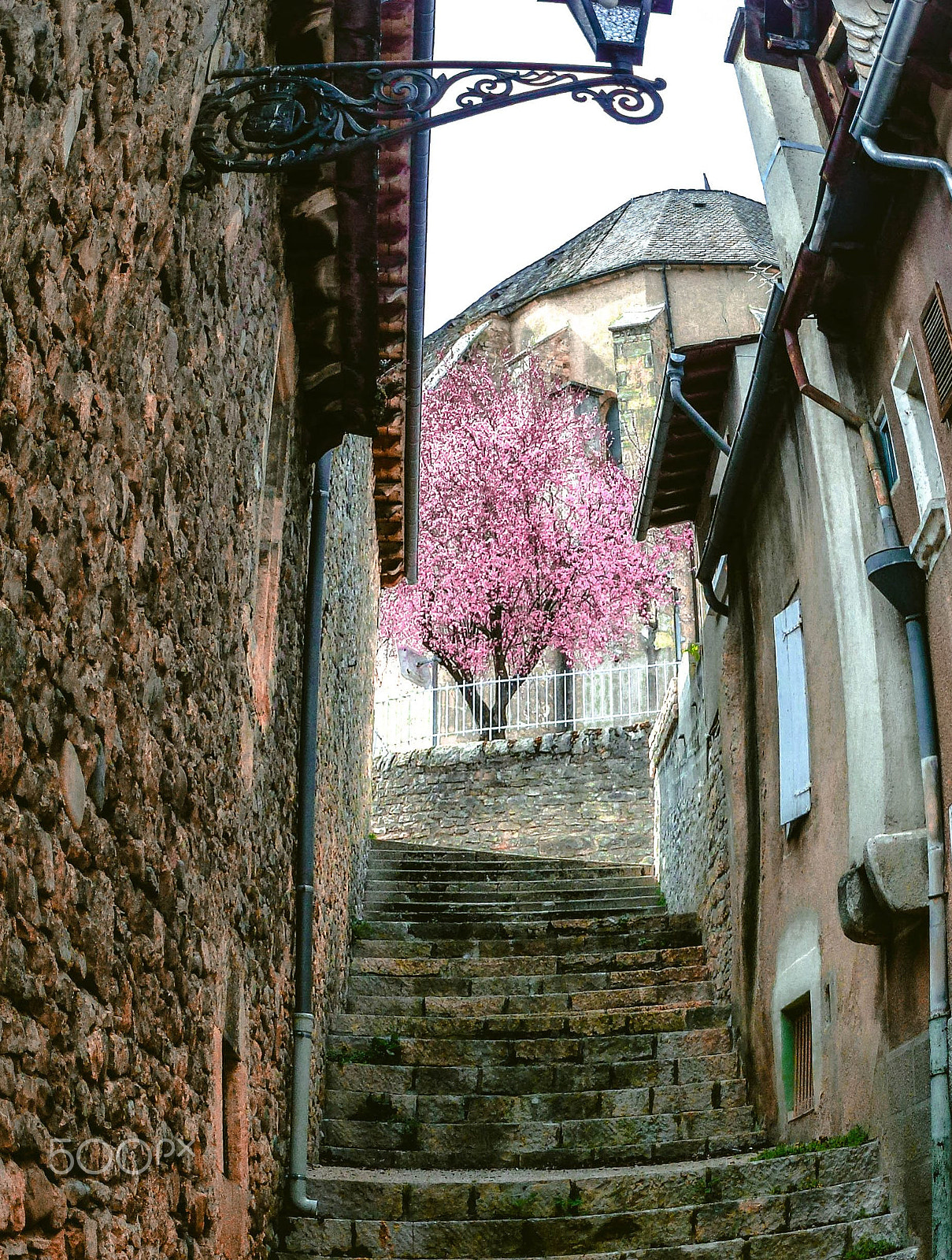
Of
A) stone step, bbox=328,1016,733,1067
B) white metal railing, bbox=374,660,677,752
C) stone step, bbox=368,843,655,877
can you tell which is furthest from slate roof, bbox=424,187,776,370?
stone step, bbox=328,1016,733,1067

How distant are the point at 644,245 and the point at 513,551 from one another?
9.57 meters

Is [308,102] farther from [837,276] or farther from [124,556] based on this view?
[837,276]

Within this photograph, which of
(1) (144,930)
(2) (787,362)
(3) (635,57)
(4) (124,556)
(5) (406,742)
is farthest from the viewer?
(5) (406,742)

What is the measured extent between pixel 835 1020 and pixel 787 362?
11.4 feet

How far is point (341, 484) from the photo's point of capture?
364 inches

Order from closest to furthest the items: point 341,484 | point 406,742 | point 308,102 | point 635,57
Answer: point 635,57
point 308,102
point 341,484
point 406,742

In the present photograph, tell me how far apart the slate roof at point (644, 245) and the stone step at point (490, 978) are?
21214mm

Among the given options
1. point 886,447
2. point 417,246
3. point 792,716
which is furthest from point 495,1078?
point 417,246

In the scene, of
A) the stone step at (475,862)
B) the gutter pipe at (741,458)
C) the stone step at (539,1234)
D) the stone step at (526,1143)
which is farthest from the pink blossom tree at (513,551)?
the stone step at (539,1234)

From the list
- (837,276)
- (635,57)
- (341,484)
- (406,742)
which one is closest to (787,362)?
(837,276)

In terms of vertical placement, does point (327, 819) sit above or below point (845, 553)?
below

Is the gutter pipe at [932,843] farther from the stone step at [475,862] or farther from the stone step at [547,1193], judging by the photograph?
the stone step at [475,862]

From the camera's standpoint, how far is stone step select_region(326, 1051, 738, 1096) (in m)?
8.21

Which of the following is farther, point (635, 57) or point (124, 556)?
point (635, 57)
